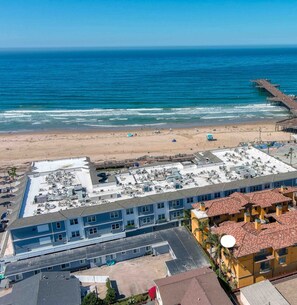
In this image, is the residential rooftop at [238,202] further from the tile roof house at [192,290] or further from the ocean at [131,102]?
the ocean at [131,102]

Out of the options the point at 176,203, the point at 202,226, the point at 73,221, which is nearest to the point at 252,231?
the point at 202,226

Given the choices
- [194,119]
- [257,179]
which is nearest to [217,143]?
[194,119]

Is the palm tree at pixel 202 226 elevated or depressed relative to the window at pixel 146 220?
elevated

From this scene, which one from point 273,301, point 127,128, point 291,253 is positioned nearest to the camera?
point 273,301

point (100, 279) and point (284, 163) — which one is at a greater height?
point (284, 163)

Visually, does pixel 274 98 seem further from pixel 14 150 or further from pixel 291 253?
pixel 291 253

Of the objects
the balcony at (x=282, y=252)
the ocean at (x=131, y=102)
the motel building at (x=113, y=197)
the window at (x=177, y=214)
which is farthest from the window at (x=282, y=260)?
the ocean at (x=131, y=102)
